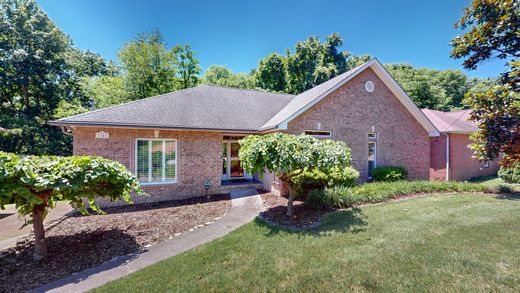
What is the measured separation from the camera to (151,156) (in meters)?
9.21

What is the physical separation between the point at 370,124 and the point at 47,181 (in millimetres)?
12826

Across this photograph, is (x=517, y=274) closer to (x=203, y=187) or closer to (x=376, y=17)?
(x=203, y=187)

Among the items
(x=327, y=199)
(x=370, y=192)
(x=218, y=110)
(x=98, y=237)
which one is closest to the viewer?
(x=98, y=237)

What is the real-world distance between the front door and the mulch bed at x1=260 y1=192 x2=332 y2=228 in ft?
12.6

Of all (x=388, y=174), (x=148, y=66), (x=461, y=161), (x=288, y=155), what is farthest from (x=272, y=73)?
(x=288, y=155)

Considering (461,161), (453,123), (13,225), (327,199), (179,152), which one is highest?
(453,123)

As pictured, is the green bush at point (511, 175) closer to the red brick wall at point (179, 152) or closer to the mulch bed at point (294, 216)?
the mulch bed at point (294, 216)

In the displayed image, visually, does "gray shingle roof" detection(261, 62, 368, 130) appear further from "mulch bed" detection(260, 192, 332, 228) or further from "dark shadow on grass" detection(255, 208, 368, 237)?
"dark shadow on grass" detection(255, 208, 368, 237)

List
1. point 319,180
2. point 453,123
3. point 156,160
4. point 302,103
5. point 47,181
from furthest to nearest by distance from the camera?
point 453,123
point 302,103
point 156,160
point 319,180
point 47,181

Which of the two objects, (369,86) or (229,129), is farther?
(369,86)

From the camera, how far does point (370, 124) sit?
11.7 metres

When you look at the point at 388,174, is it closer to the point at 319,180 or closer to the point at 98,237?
the point at 319,180

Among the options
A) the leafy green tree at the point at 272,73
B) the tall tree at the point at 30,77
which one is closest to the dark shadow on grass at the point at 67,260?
the tall tree at the point at 30,77

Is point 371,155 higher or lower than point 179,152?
lower
